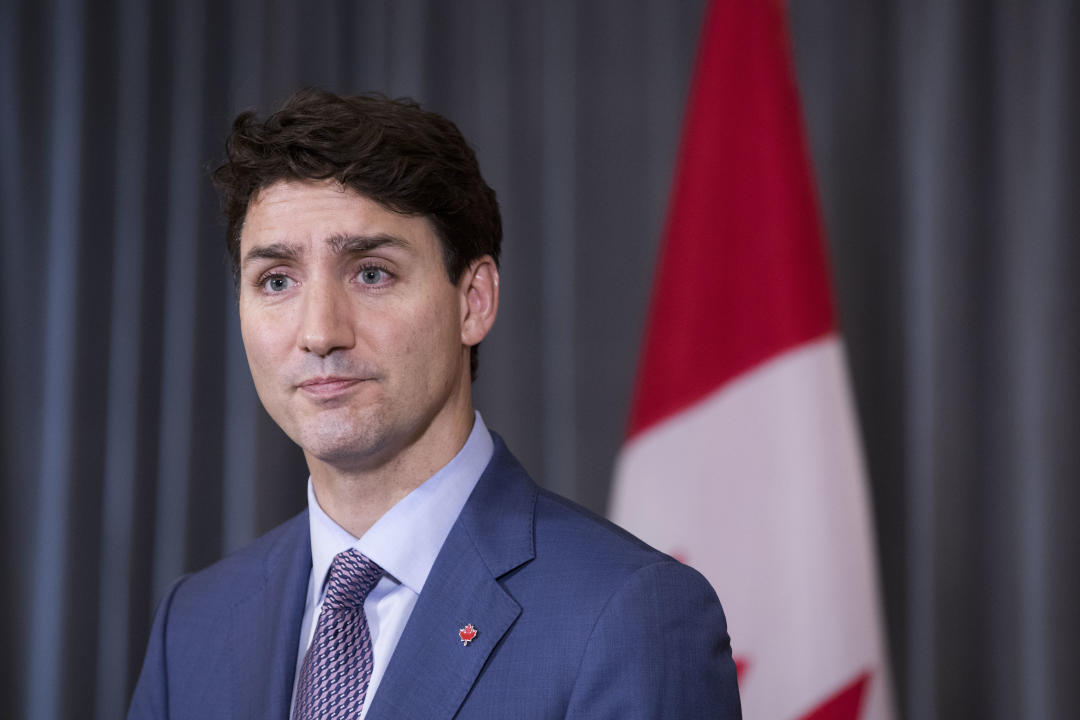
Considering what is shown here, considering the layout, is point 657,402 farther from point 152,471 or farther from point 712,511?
point 152,471

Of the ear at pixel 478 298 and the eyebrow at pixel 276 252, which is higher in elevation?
the eyebrow at pixel 276 252

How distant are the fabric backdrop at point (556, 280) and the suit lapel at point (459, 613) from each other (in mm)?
1615

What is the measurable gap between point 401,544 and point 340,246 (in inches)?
18.1

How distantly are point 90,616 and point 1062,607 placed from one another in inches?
111

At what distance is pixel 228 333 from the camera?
11.3 feet

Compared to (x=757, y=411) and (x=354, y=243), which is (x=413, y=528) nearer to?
(x=354, y=243)

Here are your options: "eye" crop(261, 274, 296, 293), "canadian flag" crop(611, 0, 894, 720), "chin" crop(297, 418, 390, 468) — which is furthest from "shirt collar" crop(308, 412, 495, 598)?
"canadian flag" crop(611, 0, 894, 720)

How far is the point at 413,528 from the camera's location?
1.70 metres

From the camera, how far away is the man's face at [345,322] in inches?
64.5

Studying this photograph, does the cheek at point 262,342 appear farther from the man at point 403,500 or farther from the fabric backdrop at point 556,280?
the fabric backdrop at point 556,280

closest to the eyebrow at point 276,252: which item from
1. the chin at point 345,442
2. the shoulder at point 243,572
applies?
the chin at point 345,442

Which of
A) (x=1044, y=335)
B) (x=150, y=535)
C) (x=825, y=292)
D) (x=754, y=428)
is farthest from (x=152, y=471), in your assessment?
(x=1044, y=335)

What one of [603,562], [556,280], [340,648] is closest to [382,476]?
[340,648]

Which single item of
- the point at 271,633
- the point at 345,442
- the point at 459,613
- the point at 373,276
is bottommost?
the point at 271,633
